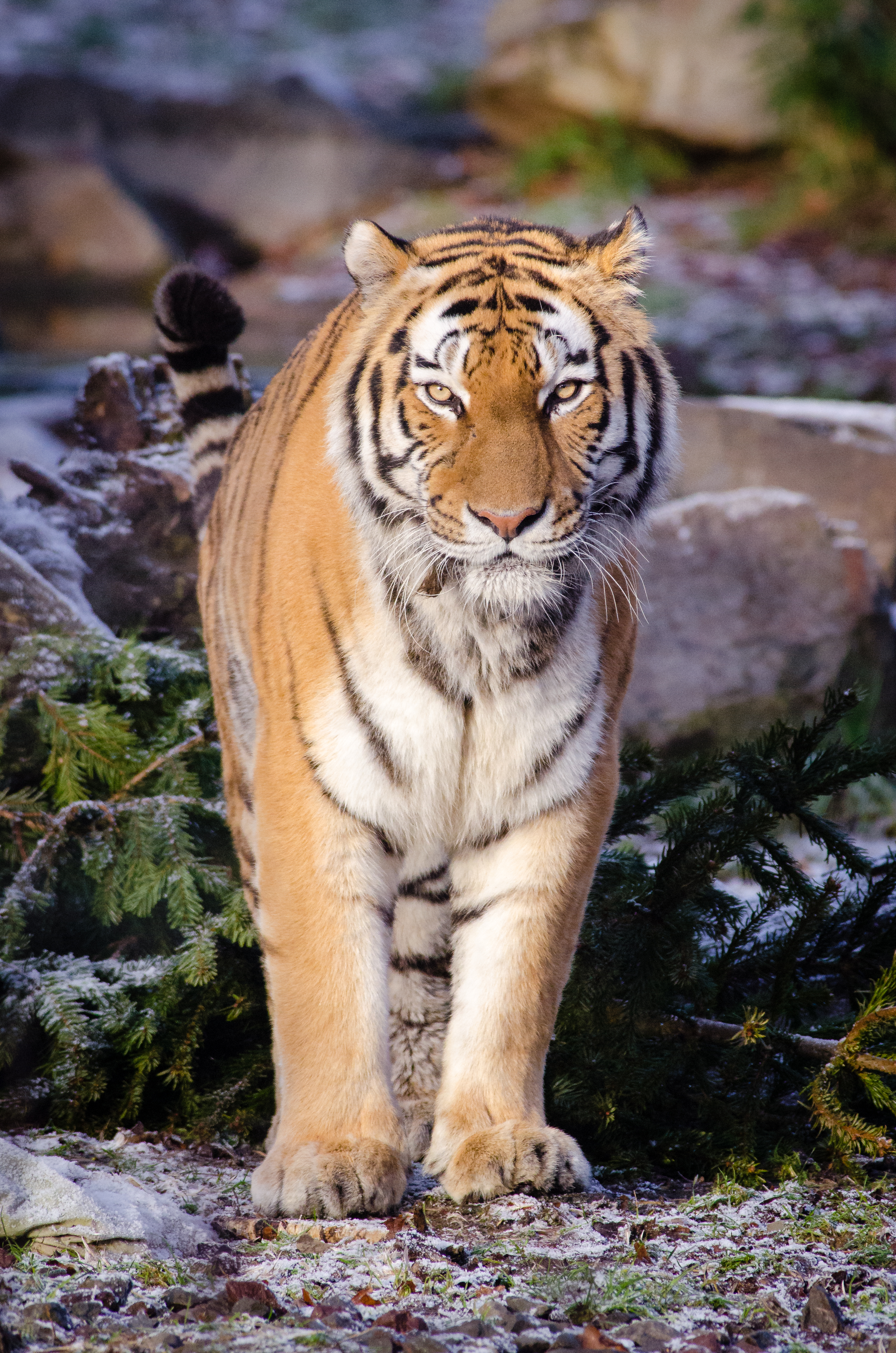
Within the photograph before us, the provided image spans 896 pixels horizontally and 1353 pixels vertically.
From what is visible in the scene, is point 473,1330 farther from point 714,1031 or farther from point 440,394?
point 440,394

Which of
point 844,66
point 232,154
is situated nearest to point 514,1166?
point 844,66

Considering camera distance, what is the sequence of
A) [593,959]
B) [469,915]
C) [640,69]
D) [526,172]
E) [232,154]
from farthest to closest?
[232,154]
[526,172]
[640,69]
[593,959]
[469,915]

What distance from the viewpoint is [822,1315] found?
1.46 m

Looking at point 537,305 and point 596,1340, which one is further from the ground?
point 537,305

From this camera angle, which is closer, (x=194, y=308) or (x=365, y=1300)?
(x=365, y=1300)

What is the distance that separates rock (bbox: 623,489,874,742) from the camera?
155 inches

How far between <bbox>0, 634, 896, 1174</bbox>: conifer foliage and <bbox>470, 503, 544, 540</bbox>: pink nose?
0.62 meters

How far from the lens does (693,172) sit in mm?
12867

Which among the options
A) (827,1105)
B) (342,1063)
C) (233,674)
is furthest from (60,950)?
(827,1105)

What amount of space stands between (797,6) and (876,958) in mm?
10654

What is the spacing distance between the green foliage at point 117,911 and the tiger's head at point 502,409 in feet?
2.30

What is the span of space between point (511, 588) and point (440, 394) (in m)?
0.29

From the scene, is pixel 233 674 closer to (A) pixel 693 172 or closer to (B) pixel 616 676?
(B) pixel 616 676

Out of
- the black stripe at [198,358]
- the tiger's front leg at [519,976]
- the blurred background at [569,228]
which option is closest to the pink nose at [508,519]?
the tiger's front leg at [519,976]
